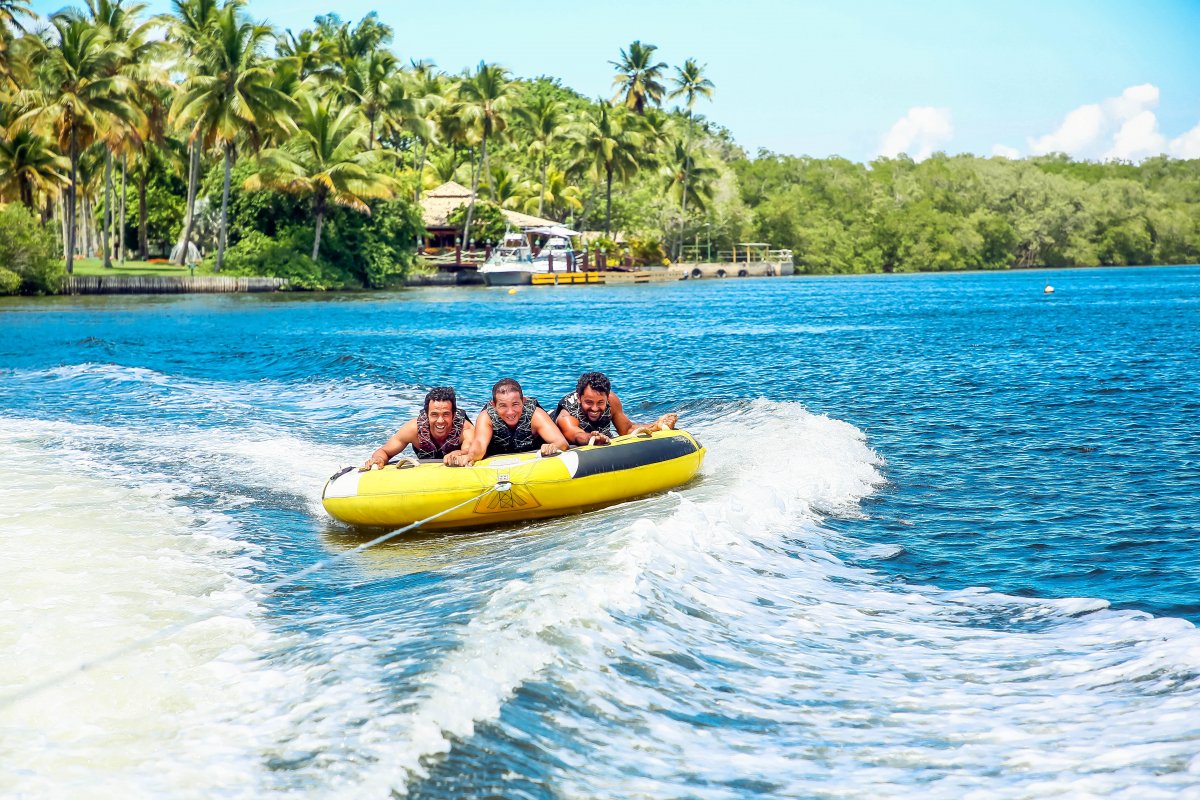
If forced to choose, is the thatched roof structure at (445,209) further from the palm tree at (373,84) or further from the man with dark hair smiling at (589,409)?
the man with dark hair smiling at (589,409)

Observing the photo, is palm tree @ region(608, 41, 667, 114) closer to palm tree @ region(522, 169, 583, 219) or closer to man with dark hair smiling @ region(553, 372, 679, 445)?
palm tree @ region(522, 169, 583, 219)

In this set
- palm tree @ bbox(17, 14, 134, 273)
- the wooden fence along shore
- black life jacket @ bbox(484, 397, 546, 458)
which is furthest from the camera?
the wooden fence along shore

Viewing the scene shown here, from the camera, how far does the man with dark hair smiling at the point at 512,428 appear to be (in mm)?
9078

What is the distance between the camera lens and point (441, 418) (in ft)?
30.2

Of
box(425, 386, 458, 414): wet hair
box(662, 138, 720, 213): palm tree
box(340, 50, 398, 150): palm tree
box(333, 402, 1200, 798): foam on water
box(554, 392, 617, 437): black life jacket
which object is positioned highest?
box(340, 50, 398, 150): palm tree

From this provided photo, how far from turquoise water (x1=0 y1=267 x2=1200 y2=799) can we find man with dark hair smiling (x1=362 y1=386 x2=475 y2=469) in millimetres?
788

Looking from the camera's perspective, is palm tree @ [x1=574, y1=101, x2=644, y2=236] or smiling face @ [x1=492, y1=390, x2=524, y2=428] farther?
palm tree @ [x1=574, y1=101, x2=644, y2=236]

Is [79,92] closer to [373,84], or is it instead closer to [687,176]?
[373,84]

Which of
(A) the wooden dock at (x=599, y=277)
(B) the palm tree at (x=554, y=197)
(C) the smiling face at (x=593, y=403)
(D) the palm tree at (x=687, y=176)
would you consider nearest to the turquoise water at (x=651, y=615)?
(C) the smiling face at (x=593, y=403)

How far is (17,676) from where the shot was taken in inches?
211

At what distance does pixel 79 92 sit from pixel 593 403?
39229mm

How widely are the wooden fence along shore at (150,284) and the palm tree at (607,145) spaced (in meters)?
27.5

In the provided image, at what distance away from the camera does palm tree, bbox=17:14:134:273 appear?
4162cm

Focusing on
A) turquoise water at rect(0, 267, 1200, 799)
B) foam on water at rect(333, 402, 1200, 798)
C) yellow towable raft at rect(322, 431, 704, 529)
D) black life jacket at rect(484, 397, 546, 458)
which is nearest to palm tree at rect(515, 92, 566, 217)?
turquoise water at rect(0, 267, 1200, 799)
